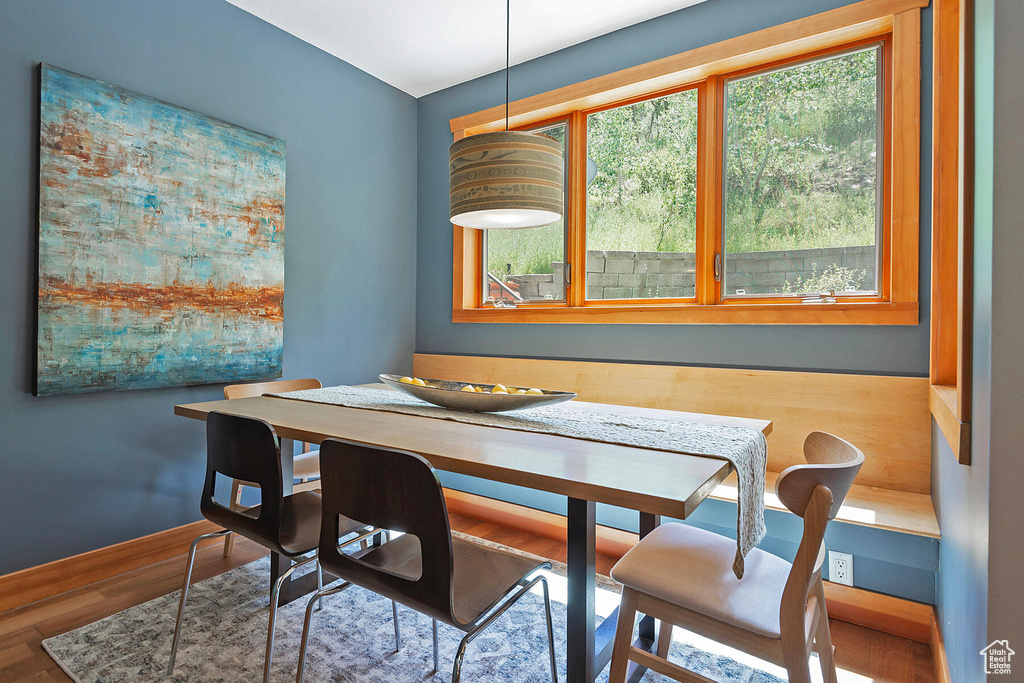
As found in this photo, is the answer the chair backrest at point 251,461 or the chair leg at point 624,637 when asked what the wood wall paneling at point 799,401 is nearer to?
the chair leg at point 624,637

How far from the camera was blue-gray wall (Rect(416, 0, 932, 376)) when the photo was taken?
2.21m

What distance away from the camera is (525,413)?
1.90 m

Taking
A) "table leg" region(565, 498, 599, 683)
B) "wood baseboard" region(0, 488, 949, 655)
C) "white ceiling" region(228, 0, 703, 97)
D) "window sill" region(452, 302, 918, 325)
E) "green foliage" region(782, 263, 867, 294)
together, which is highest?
"white ceiling" region(228, 0, 703, 97)

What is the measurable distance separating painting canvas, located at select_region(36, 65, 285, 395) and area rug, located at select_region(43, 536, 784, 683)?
3.23 feet

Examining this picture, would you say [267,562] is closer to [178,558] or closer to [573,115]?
[178,558]

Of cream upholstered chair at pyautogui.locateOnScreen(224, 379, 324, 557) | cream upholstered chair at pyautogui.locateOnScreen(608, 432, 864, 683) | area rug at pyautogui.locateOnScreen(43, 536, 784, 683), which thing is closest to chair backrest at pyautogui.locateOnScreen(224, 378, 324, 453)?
cream upholstered chair at pyautogui.locateOnScreen(224, 379, 324, 557)

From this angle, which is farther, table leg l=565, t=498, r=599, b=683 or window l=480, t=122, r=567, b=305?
window l=480, t=122, r=567, b=305

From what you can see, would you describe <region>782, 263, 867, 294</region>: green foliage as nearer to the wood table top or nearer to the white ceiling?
the wood table top

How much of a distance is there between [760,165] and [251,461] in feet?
8.39

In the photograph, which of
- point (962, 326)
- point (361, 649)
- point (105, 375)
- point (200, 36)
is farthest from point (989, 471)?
point (200, 36)

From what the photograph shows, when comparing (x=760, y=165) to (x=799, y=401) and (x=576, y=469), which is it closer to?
(x=799, y=401)

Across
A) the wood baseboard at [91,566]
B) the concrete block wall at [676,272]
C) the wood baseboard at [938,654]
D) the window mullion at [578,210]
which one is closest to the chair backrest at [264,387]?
the wood baseboard at [91,566]

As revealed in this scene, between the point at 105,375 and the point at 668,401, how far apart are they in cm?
255

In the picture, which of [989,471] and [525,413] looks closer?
[989,471]
